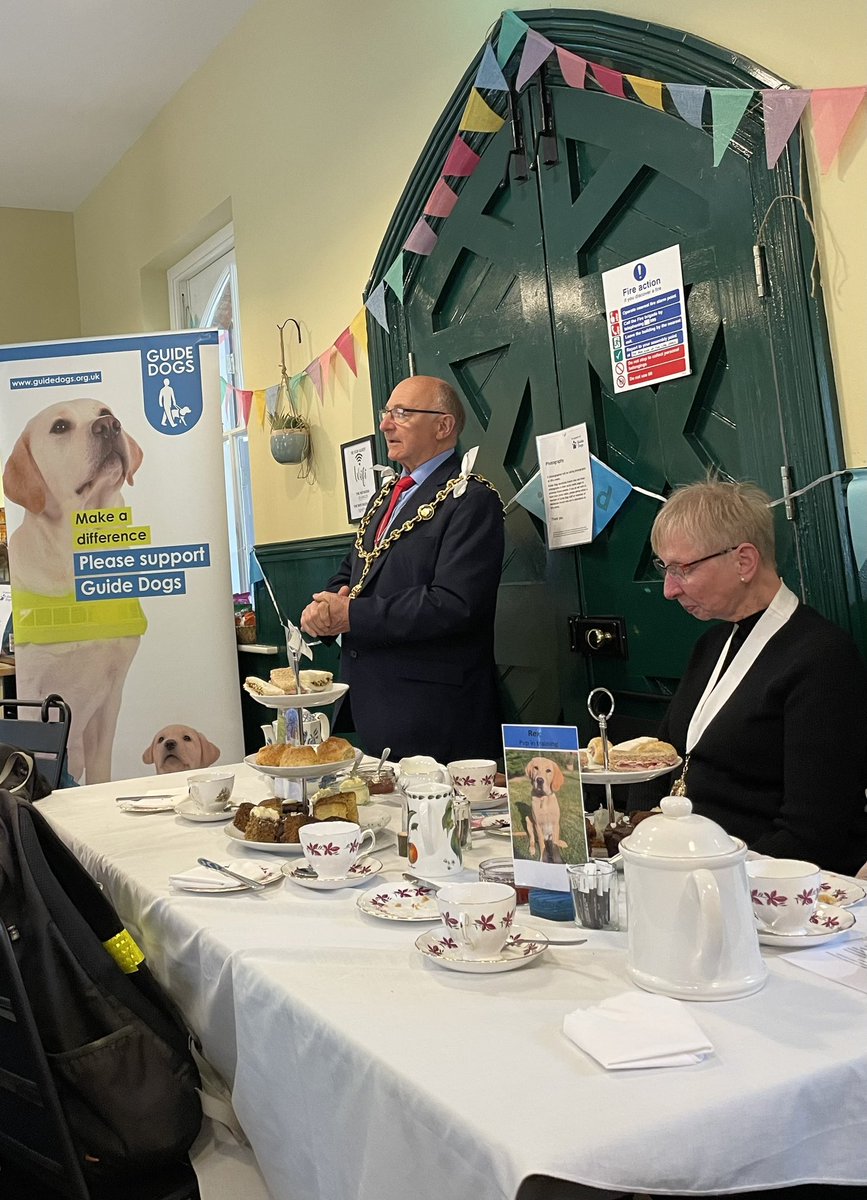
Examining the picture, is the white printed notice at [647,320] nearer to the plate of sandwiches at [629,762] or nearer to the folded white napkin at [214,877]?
the plate of sandwiches at [629,762]

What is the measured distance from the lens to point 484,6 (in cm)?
311

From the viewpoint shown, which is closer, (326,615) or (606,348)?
(326,615)

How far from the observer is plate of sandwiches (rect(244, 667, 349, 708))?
1882 mm

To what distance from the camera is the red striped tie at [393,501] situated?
2.90 metres

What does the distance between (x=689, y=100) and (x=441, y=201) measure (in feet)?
3.64

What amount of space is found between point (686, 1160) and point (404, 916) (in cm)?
57

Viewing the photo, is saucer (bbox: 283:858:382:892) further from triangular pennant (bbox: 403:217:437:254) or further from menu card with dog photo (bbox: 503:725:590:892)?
triangular pennant (bbox: 403:217:437:254)

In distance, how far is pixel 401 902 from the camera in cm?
137

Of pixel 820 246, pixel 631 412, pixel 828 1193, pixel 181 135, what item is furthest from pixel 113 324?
pixel 828 1193

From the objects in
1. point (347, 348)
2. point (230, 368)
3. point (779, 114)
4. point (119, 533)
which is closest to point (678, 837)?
point (779, 114)

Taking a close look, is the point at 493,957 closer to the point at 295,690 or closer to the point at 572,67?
the point at 295,690

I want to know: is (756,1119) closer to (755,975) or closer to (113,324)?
(755,975)

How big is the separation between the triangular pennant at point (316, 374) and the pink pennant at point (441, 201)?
3.28 ft

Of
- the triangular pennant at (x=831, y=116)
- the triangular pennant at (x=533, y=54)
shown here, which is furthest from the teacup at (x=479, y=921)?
the triangular pennant at (x=533, y=54)
